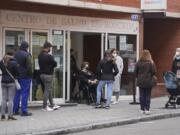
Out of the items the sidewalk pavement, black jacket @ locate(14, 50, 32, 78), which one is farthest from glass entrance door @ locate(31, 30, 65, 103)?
black jacket @ locate(14, 50, 32, 78)

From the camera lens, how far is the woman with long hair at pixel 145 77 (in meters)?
16.9

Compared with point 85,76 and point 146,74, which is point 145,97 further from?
point 85,76

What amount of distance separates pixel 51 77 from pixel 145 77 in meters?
2.75

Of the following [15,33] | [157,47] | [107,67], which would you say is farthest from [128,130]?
[157,47]

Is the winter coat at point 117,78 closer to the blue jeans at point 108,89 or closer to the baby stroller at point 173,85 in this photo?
the blue jeans at point 108,89

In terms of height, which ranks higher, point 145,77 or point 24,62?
point 24,62

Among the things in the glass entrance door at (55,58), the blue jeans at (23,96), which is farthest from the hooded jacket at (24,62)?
the glass entrance door at (55,58)

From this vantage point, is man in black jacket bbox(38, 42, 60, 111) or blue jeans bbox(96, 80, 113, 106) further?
blue jeans bbox(96, 80, 113, 106)

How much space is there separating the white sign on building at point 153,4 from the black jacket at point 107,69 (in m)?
4.21

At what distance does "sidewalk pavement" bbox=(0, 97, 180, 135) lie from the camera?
13625 mm

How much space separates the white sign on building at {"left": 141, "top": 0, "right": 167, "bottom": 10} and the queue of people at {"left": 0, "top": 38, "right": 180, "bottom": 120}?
8.22 ft

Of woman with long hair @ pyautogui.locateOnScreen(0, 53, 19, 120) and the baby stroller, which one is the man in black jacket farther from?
the baby stroller

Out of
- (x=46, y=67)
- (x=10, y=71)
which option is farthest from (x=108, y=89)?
(x=10, y=71)

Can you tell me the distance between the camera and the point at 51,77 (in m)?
17.2
